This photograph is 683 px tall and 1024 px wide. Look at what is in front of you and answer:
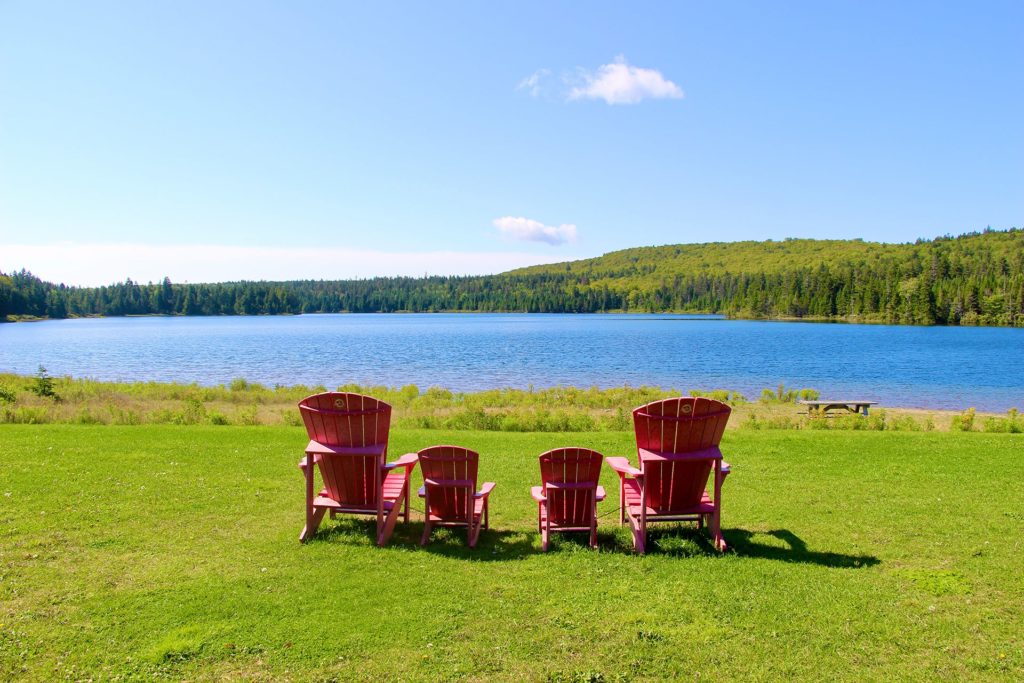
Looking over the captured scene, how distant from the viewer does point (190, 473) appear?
9000 mm

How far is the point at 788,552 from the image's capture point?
6172 mm

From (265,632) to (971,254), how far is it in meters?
172

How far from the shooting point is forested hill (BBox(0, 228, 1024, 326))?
99.6 meters

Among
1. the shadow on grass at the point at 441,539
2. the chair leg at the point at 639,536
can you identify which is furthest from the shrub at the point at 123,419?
the chair leg at the point at 639,536

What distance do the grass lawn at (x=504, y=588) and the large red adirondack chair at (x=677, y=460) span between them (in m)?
0.32

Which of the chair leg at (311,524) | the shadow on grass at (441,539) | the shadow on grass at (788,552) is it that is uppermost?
the chair leg at (311,524)

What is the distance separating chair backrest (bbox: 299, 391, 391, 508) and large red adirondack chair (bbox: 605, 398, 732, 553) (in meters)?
2.58

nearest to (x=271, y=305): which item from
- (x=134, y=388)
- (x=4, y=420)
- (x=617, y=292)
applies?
(x=617, y=292)

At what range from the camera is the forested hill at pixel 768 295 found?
99625mm

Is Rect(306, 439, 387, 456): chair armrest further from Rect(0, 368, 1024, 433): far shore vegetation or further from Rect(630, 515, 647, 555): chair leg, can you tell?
Rect(0, 368, 1024, 433): far shore vegetation

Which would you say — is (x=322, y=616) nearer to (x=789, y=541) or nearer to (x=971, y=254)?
(x=789, y=541)

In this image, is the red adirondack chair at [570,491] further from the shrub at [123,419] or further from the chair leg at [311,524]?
the shrub at [123,419]

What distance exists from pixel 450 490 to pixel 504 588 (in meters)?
1.57

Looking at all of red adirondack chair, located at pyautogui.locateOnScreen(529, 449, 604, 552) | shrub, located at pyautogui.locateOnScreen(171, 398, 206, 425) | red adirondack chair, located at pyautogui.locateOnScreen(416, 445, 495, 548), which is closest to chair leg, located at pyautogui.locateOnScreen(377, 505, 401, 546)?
red adirondack chair, located at pyautogui.locateOnScreen(416, 445, 495, 548)
